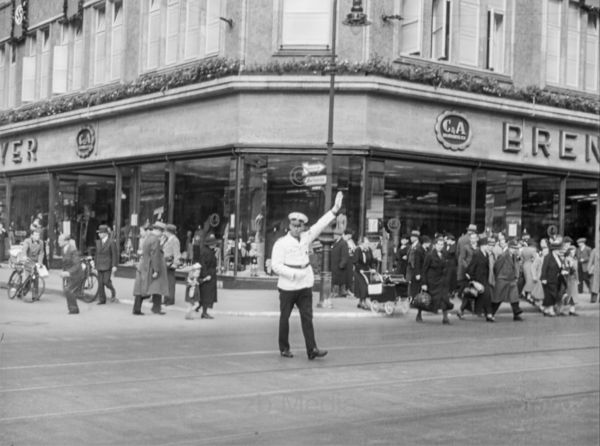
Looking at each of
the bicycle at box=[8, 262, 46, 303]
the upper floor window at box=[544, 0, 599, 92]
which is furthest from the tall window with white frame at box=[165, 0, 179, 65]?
the upper floor window at box=[544, 0, 599, 92]

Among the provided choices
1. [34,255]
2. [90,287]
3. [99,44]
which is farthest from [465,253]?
[99,44]

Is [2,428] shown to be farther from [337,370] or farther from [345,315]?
[345,315]

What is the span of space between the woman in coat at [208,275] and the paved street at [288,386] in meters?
1.11

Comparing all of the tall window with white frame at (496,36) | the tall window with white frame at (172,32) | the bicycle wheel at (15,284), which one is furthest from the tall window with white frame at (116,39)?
the tall window with white frame at (496,36)

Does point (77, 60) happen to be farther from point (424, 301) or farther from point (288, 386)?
point (288, 386)

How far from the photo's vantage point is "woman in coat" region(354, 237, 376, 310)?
64.4 ft

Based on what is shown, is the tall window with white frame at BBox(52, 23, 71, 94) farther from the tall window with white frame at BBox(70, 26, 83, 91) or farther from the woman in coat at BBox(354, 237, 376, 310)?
the woman in coat at BBox(354, 237, 376, 310)

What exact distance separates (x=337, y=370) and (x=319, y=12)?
1589cm

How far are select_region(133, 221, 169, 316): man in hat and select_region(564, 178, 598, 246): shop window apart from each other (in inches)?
631

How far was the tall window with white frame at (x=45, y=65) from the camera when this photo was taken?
34844mm

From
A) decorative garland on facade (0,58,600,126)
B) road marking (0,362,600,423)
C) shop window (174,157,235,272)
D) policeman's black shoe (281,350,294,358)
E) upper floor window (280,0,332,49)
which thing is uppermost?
upper floor window (280,0,332,49)

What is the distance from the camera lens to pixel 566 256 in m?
21.4

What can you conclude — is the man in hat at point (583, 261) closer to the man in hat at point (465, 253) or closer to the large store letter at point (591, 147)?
the large store letter at point (591, 147)

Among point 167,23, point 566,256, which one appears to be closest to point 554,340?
point 566,256
